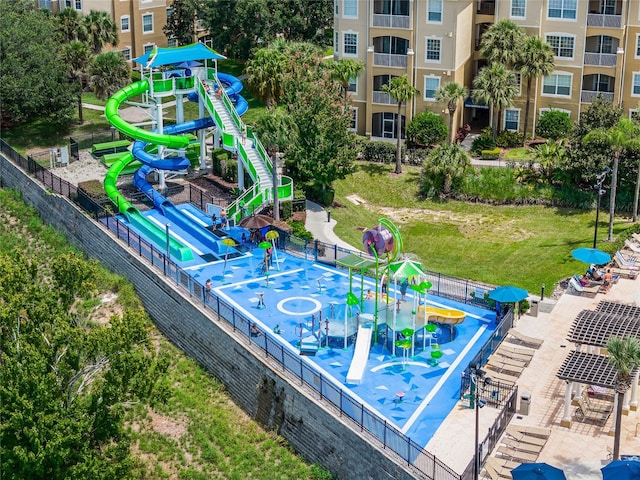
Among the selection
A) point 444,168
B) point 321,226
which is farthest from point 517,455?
point 444,168

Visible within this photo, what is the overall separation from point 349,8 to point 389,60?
4877mm

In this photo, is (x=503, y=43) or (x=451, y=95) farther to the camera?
(x=503, y=43)

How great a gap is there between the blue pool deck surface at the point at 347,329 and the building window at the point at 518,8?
92.7 feet

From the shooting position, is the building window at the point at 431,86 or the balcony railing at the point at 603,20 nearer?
the balcony railing at the point at 603,20

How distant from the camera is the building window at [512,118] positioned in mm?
75438

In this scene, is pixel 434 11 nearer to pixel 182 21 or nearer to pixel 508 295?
pixel 182 21

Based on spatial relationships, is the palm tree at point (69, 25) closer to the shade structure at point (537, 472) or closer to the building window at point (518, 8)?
the building window at point (518, 8)

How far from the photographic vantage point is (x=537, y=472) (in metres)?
34.8

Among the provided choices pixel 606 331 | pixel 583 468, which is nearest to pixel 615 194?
pixel 606 331

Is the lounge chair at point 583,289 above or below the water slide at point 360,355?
above

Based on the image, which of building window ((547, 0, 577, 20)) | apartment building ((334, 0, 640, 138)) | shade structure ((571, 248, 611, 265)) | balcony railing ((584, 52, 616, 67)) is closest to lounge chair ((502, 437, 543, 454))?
A: shade structure ((571, 248, 611, 265))

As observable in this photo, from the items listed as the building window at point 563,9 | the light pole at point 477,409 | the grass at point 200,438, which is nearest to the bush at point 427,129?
the building window at point 563,9

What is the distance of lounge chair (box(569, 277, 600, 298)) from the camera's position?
170 feet

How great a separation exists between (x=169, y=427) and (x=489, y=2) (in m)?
44.7
